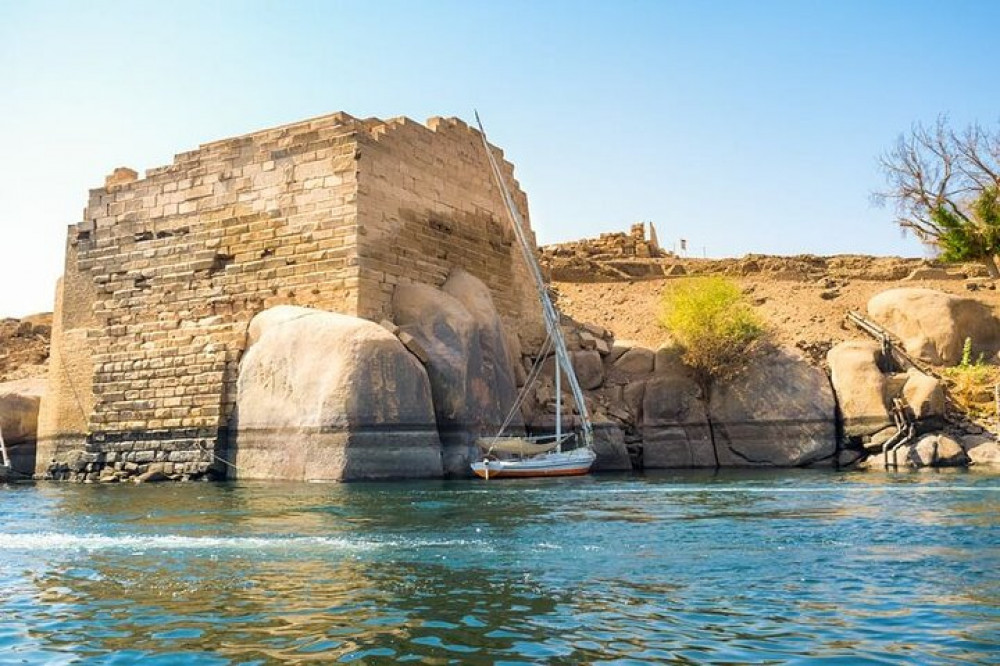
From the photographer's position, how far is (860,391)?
18.2m

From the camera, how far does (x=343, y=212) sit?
17.9 meters

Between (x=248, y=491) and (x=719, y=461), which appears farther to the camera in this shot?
(x=719, y=461)

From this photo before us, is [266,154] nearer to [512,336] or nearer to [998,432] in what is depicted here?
[512,336]

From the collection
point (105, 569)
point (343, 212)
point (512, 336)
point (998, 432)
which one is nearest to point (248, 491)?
point (343, 212)

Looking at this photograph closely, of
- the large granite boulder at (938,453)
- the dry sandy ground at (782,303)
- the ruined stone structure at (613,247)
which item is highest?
the ruined stone structure at (613,247)

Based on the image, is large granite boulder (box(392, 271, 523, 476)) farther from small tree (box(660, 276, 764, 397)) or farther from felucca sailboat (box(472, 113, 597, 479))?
small tree (box(660, 276, 764, 397))

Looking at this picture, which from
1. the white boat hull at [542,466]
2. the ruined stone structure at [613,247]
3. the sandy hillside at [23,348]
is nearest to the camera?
the white boat hull at [542,466]

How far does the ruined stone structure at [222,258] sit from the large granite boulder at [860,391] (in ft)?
23.2

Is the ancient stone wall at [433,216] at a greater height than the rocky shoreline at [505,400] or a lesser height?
greater

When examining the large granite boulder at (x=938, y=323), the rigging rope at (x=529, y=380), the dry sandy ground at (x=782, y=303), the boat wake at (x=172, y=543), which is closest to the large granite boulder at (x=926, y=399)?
the dry sandy ground at (x=782, y=303)

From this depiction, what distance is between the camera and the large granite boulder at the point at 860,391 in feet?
58.6

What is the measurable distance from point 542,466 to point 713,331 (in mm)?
4563

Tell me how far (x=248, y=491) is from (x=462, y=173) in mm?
9271

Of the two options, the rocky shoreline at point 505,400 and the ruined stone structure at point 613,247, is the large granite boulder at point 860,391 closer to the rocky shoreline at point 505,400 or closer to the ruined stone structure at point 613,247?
the rocky shoreline at point 505,400
